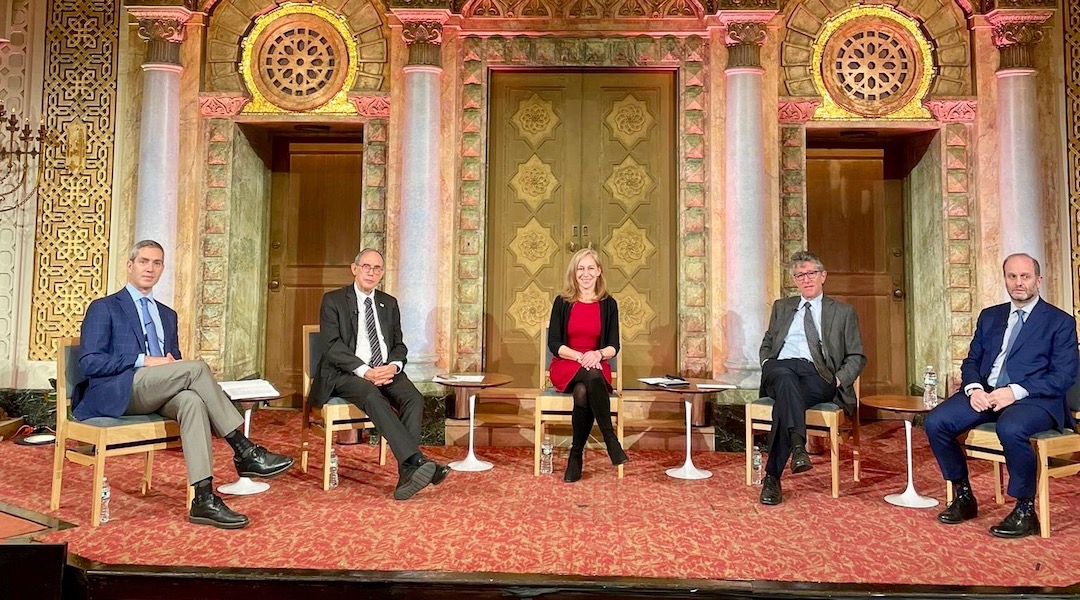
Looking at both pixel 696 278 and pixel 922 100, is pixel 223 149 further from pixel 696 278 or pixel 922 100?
pixel 922 100

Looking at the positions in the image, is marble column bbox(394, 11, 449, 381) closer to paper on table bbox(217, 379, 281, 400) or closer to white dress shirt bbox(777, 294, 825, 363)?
paper on table bbox(217, 379, 281, 400)

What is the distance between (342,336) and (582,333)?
1.44 metres

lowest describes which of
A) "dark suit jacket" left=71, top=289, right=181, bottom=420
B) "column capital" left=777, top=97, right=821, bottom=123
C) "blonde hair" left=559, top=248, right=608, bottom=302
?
"dark suit jacket" left=71, top=289, right=181, bottom=420

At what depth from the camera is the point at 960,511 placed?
343 centimetres

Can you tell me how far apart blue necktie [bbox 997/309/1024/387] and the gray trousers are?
3.70 meters

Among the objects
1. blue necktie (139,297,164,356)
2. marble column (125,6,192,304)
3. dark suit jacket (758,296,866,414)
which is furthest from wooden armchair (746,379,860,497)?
marble column (125,6,192,304)

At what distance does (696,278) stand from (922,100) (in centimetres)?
230

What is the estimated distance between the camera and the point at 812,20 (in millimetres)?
5910

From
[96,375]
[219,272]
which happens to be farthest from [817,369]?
[219,272]

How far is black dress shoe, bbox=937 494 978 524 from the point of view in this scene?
3.42 meters

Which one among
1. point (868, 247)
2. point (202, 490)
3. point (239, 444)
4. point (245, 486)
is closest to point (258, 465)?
point (239, 444)

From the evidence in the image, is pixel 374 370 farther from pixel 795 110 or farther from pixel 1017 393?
pixel 795 110

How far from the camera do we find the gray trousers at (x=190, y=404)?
130 inches

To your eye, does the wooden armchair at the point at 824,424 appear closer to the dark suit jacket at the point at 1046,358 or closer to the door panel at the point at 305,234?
the dark suit jacket at the point at 1046,358
